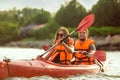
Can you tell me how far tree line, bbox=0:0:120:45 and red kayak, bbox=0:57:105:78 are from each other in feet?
104

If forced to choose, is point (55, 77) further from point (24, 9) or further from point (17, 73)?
point (24, 9)

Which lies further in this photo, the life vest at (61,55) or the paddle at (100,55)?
the paddle at (100,55)

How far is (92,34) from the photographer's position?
4375 cm

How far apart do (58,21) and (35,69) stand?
41.3 m

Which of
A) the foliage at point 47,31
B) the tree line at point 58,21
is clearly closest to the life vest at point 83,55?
the tree line at point 58,21

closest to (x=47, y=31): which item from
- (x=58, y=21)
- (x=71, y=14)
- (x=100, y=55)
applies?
(x=58, y=21)

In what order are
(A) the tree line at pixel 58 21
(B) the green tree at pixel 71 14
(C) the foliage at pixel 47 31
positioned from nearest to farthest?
1. (A) the tree line at pixel 58 21
2. (B) the green tree at pixel 71 14
3. (C) the foliage at pixel 47 31

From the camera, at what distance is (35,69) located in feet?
34.5

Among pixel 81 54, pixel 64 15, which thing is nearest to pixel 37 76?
pixel 81 54

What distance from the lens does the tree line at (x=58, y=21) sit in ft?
143

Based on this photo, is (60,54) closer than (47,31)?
Yes

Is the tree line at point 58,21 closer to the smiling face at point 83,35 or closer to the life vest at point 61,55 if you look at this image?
the smiling face at point 83,35

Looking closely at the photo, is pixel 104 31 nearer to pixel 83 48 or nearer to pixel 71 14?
pixel 71 14

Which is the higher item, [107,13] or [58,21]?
[58,21]
